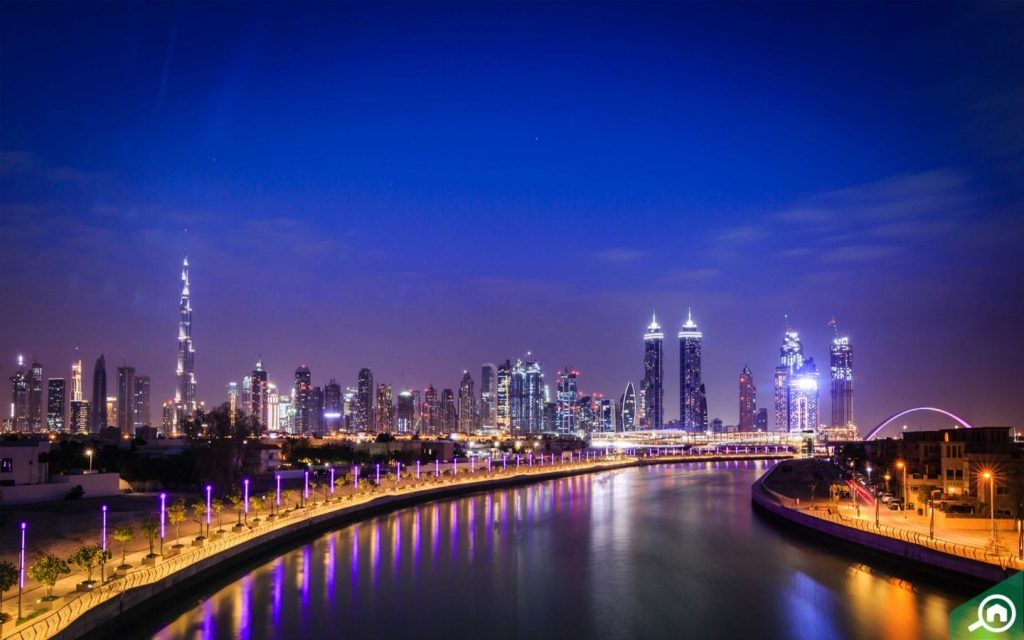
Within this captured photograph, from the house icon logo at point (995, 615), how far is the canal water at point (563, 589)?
68cm

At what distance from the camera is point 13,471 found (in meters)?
39.3

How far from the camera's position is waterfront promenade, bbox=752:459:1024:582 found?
29.6 metres

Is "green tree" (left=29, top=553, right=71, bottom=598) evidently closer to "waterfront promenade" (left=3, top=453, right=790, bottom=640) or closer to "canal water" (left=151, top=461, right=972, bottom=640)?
"waterfront promenade" (left=3, top=453, right=790, bottom=640)

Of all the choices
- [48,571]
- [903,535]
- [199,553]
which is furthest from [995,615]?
[199,553]

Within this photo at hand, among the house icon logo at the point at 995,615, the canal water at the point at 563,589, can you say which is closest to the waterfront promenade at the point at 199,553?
the canal water at the point at 563,589

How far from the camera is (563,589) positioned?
109ft

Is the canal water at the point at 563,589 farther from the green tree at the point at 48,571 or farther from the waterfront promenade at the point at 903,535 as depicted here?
the green tree at the point at 48,571

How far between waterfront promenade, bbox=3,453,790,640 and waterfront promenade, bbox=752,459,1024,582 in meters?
25.6

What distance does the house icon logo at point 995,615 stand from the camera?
642 inches

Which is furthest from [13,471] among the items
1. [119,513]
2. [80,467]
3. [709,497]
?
[709,497]

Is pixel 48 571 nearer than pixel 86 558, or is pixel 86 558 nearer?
pixel 48 571

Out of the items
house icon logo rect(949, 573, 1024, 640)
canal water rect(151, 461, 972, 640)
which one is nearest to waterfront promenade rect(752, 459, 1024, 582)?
canal water rect(151, 461, 972, 640)

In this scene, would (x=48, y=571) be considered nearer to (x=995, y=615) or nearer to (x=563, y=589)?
(x=563, y=589)

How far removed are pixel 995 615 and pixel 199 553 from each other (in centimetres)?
2473
